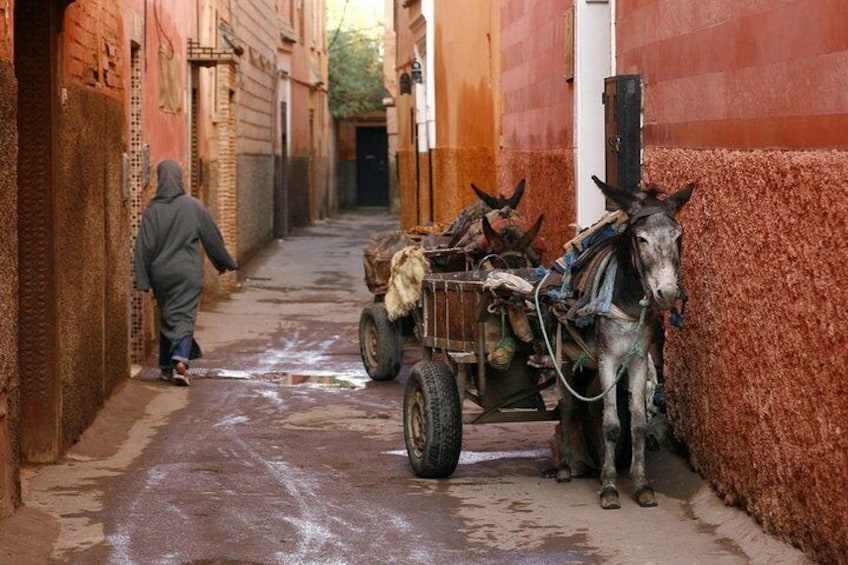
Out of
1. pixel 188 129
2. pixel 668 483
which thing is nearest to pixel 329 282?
pixel 188 129

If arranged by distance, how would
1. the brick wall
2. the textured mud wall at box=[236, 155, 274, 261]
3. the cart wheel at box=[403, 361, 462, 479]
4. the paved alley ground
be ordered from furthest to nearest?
the textured mud wall at box=[236, 155, 274, 261]
the brick wall
the cart wheel at box=[403, 361, 462, 479]
the paved alley ground

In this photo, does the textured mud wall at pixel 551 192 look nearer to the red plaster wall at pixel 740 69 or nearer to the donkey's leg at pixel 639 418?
the red plaster wall at pixel 740 69

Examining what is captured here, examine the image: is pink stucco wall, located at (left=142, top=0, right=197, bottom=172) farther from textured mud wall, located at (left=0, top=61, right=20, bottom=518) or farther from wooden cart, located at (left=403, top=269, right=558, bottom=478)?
textured mud wall, located at (left=0, top=61, right=20, bottom=518)

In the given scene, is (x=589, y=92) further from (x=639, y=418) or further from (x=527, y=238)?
(x=639, y=418)

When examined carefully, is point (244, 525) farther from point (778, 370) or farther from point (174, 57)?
point (174, 57)

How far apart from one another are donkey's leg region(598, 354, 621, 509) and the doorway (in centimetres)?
4930

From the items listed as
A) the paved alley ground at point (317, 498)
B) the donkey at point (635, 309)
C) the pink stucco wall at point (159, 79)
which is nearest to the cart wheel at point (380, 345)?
the paved alley ground at point (317, 498)

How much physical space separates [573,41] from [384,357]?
2890mm

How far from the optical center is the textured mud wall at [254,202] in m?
26.3

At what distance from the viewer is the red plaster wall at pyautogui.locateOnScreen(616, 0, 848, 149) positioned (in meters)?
6.52

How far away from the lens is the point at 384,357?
13406 mm

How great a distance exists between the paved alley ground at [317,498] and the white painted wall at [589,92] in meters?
2.17

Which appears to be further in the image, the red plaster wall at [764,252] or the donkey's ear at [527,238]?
the donkey's ear at [527,238]

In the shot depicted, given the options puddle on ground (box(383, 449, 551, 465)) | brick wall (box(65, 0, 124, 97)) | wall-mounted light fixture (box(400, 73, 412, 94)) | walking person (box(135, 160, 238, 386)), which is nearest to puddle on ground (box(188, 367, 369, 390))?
walking person (box(135, 160, 238, 386))
